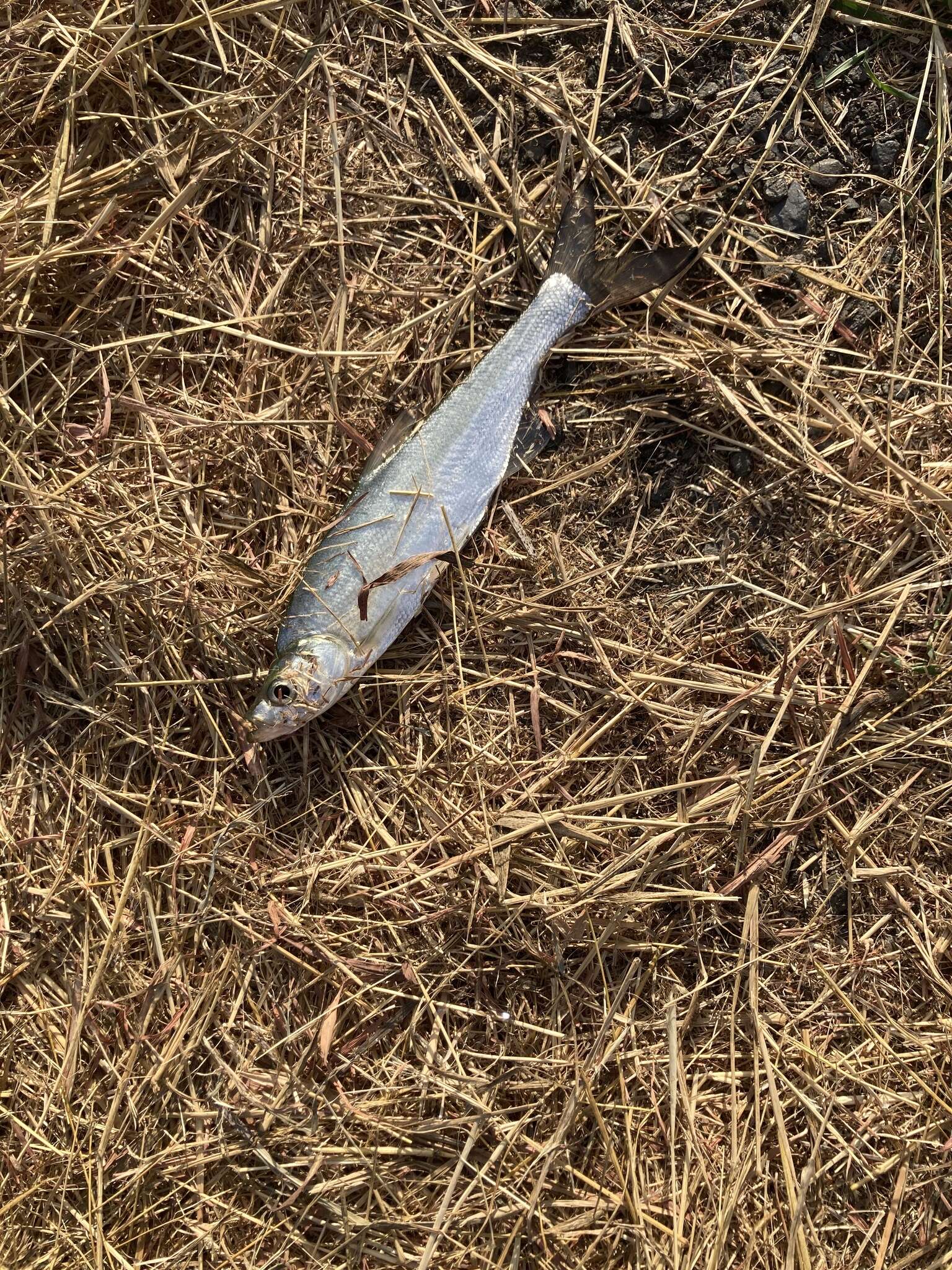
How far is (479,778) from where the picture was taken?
109 inches

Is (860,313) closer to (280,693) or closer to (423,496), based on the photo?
(423,496)

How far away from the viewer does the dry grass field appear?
273 centimetres

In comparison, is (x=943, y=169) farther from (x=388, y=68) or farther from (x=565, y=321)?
(x=388, y=68)

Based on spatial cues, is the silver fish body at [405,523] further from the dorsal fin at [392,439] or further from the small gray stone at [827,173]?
the small gray stone at [827,173]

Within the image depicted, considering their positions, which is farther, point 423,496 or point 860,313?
point 860,313

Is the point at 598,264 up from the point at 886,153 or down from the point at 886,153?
up

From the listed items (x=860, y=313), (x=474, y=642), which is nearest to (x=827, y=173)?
(x=860, y=313)

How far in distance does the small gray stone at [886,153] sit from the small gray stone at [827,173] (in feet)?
0.38

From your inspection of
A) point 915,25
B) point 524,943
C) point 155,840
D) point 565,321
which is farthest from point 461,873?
point 915,25

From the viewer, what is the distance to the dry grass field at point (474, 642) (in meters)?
2.73

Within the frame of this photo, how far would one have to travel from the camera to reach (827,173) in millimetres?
2859

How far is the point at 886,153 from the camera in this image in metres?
2.85

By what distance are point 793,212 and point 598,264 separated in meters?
0.72

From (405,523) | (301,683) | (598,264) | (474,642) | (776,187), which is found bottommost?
(474,642)
